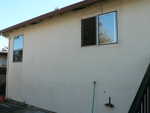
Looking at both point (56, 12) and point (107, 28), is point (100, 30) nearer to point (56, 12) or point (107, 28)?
point (107, 28)

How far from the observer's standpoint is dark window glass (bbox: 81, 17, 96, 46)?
5497 millimetres

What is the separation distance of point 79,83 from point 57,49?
167 centimetres

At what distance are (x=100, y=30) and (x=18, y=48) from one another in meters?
5.08

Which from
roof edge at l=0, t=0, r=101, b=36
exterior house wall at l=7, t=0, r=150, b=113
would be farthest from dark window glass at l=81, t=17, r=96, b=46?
roof edge at l=0, t=0, r=101, b=36

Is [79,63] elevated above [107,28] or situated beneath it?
situated beneath

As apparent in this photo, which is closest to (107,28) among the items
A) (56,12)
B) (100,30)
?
(100,30)

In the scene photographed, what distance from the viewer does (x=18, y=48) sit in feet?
29.2

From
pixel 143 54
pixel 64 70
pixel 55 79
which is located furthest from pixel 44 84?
pixel 143 54

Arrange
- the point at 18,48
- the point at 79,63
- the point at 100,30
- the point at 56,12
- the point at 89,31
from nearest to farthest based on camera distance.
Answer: the point at 100,30 < the point at 89,31 < the point at 79,63 < the point at 56,12 < the point at 18,48

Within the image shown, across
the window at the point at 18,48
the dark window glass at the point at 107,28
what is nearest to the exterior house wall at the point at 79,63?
the dark window glass at the point at 107,28

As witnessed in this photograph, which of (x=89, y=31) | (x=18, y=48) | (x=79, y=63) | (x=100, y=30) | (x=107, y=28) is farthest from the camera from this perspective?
(x=18, y=48)

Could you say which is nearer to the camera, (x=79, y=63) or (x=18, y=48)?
(x=79, y=63)

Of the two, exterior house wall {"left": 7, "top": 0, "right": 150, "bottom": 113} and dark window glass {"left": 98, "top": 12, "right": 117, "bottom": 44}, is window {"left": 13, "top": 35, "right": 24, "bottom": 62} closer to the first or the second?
exterior house wall {"left": 7, "top": 0, "right": 150, "bottom": 113}

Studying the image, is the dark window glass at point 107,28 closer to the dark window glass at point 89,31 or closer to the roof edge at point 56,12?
the dark window glass at point 89,31
